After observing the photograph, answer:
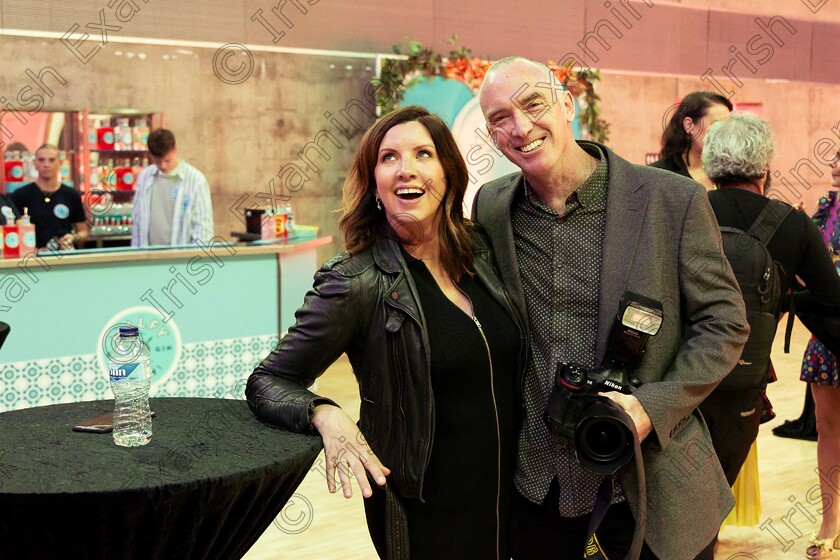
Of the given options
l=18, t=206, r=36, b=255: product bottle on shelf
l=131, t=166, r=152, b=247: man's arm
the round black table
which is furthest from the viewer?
l=131, t=166, r=152, b=247: man's arm

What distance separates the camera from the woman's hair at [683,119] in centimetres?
414

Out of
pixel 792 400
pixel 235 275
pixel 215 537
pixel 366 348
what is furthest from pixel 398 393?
pixel 792 400

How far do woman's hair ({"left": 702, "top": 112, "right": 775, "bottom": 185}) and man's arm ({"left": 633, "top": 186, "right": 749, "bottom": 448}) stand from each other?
4.11ft

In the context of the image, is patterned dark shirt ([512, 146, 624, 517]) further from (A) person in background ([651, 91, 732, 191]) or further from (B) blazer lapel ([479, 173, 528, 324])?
(A) person in background ([651, 91, 732, 191])

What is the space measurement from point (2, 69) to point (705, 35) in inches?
278

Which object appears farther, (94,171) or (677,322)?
(94,171)

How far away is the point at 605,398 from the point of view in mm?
1908

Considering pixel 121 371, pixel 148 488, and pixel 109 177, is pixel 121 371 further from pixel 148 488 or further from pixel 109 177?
pixel 109 177

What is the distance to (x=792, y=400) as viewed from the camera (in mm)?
6750

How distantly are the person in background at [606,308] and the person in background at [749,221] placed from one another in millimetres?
1086

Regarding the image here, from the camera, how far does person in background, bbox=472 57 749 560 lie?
2.04 metres

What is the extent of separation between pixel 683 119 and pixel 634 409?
8.18 ft

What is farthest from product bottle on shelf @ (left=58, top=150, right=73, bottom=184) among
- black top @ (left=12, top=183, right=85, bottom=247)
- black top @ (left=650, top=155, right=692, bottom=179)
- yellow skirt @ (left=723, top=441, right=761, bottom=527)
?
yellow skirt @ (left=723, top=441, right=761, bottom=527)

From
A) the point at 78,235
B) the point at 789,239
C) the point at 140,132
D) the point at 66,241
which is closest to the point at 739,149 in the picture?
the point at 789,239
